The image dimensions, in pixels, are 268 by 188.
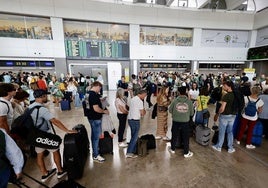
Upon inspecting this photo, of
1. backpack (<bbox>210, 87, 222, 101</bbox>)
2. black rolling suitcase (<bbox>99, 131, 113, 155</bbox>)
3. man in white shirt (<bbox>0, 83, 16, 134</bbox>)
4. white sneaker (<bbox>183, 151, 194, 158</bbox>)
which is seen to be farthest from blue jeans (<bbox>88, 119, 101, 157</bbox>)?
backpack (<bbox>210, 87, 222, 101</bbox>)

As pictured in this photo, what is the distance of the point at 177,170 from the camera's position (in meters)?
2.55

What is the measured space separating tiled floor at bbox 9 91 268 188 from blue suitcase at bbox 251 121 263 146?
0.50 ft

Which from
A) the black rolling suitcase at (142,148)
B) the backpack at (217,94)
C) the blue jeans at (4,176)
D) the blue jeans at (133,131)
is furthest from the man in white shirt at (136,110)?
the backpack at (217,94)

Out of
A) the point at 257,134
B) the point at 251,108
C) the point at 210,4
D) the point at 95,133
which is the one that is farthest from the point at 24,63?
the point at 210,4

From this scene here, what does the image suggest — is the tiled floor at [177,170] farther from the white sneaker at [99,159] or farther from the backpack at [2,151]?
the backpack at [2,151]

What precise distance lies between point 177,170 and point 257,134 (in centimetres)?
230

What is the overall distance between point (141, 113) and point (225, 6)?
45.7 ft

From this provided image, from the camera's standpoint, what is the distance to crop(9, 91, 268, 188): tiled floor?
7.44 feet

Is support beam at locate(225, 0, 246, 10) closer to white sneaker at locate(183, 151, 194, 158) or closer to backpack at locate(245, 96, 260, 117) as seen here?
backpack at locate(245, 96, 260, 117)

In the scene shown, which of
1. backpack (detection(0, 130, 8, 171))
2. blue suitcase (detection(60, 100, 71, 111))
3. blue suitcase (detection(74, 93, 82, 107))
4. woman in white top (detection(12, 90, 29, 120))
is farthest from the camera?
blue suitcase (detection(74, 93, 82, 107))

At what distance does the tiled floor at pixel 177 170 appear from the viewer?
227cm

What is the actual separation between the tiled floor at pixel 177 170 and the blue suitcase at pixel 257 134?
0.15 m

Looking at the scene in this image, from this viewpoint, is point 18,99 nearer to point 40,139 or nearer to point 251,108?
point 40,139

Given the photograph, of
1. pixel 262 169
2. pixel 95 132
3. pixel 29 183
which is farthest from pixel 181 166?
pixel 29 183
